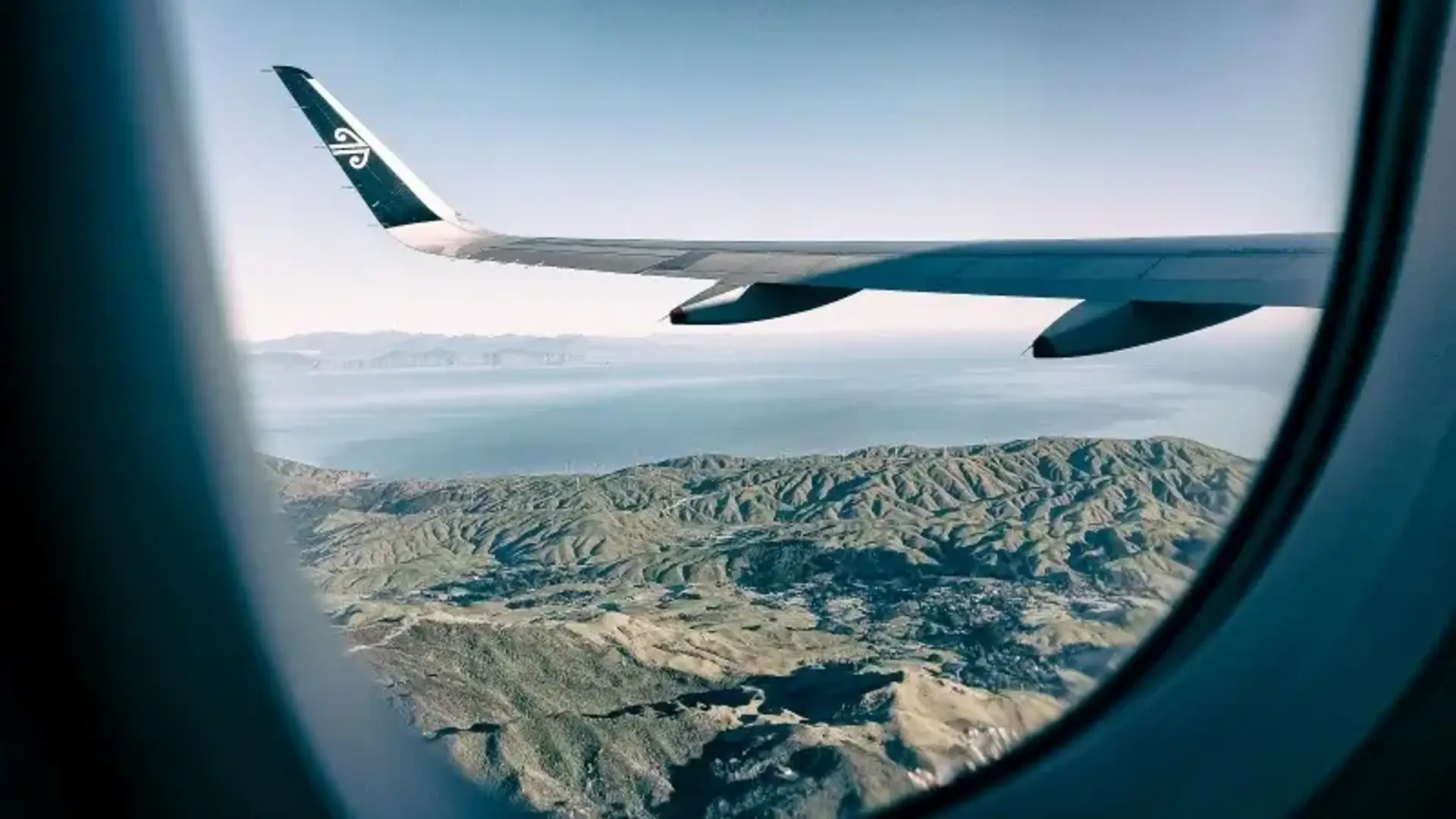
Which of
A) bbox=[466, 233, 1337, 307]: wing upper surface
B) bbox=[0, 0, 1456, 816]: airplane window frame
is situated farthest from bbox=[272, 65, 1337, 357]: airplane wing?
bbox=[0, 0, 1456, 816]: airplane window frame

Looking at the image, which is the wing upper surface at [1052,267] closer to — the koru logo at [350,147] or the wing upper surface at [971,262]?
the wing upper surface at [971,262]

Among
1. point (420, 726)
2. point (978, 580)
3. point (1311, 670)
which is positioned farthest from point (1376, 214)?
point (420, 726)

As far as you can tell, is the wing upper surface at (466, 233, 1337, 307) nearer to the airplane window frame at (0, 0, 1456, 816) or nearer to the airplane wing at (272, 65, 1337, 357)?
the airplane wing at (272, 65, 1337, 357)

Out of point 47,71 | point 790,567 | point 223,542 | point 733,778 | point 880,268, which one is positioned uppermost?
point 47,71

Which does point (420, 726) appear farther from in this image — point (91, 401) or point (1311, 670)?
point (1311, 670)

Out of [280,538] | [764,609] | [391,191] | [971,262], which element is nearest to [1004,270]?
[971,262]

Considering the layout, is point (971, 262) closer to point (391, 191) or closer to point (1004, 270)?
point (1004, 270)
